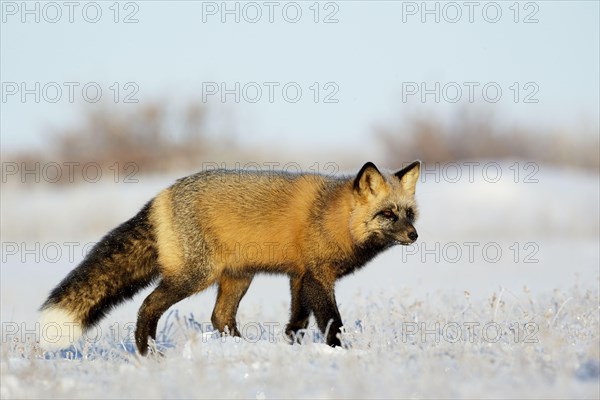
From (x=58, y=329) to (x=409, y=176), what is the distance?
377 centimetres

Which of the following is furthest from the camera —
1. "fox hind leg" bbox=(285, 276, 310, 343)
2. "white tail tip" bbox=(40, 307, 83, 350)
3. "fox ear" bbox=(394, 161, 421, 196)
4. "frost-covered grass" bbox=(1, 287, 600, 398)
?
"fox ear" bbox=(394, 161, 421, 196)

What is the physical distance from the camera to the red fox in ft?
24.7

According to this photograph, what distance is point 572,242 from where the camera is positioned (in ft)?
63.8


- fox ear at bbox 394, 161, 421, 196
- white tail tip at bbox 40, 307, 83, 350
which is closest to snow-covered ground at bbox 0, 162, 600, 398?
white tail tip at bbox 40, 307, 83, 350

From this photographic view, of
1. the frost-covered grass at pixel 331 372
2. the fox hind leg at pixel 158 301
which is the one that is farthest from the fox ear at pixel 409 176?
the fox hind leg at pixel 158 301

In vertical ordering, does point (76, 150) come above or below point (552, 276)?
above

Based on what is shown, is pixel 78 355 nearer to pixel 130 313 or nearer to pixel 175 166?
pixel 130 313

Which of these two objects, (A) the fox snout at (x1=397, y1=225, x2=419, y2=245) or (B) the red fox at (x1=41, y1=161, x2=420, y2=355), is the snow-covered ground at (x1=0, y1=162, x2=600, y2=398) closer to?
(B) the red fox at (x1=41, y1=161, x2=420, y2=355)

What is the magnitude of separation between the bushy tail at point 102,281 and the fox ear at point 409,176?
2.59 meters

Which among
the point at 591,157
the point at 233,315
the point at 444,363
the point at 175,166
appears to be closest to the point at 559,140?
→ the point at 591,157

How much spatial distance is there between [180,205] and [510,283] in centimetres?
875

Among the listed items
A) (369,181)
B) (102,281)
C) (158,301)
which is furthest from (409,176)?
(102,281)

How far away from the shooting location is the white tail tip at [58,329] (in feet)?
23.6

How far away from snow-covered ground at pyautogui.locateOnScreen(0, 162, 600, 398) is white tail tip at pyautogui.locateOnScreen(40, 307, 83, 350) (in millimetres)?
157
